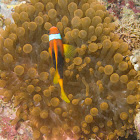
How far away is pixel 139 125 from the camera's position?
1515 mm

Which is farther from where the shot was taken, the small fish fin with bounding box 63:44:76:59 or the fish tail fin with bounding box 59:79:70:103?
the small fish fin with bounding box 63:44:76:59

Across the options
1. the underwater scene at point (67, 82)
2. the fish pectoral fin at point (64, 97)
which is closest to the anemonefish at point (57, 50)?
the underwater scene at point (67, 82)

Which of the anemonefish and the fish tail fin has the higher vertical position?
the anemonefish

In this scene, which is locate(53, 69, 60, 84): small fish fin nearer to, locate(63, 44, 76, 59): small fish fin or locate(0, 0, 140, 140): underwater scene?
locate(0, 0, 140, 140): underwater scene

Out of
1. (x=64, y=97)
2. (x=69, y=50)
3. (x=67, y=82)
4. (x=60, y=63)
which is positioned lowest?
(x=64, y=97)

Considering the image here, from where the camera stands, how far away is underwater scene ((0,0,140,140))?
5.22 ft

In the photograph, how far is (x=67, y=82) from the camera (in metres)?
1.69

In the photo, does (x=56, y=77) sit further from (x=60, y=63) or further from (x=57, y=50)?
(x=57, y=50)

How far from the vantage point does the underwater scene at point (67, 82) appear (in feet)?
5.22

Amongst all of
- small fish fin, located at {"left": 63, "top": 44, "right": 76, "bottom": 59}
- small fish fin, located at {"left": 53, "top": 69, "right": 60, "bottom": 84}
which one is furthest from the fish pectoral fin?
small fish fin, located at {"left": 63, "top": 44, "right": 76, "bottom": 59}

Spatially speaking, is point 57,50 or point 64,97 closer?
point 64,97

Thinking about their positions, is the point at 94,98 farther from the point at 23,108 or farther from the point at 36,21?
the point at 36,21

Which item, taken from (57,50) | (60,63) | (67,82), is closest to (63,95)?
(67,82)

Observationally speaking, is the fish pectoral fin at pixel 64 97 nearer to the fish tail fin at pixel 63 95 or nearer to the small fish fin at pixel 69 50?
the fish tail fin at pixel 63 95
